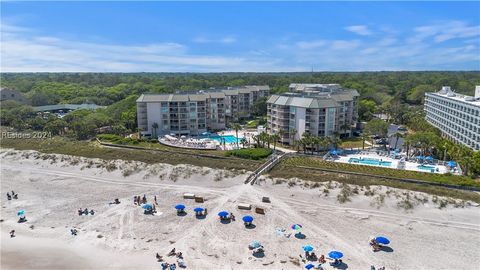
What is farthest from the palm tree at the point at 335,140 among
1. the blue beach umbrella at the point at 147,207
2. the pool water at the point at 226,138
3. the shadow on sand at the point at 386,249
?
the blue beach umbrella at the point at 147,207

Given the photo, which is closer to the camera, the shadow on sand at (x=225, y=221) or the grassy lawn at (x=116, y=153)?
the shadow on sand at (x=225, y=221)

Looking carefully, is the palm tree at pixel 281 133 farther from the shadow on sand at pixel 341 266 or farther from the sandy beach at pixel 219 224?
the shadow on sand at pixel 341 266

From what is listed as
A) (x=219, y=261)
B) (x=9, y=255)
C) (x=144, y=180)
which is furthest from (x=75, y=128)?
(x=219, y=261)

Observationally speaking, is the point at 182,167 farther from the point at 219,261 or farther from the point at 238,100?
the point at 238,100

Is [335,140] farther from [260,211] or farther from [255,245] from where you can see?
[255,245]

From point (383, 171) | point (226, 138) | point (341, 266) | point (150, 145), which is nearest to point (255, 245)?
point (341, 266)

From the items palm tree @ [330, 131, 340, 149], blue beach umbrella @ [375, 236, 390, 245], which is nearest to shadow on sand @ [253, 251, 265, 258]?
blue beach umbrella @ [375, 236, 390, 245]

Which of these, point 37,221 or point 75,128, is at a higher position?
point 75,128
